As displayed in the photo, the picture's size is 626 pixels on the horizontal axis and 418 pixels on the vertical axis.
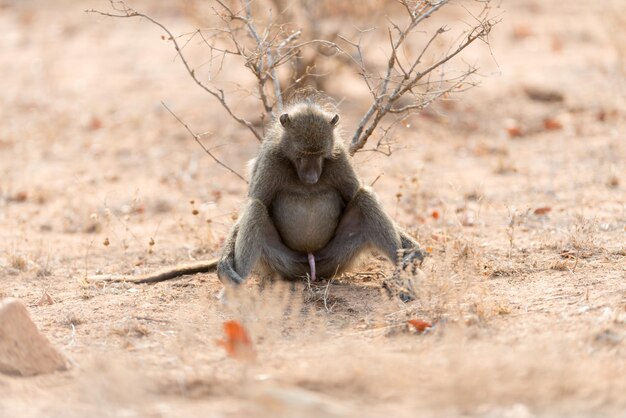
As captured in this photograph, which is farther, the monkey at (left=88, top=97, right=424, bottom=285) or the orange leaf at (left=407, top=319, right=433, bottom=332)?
the monkey at (left=88, top=97, right=424, bottom=285)

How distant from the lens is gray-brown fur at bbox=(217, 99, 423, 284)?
532cm

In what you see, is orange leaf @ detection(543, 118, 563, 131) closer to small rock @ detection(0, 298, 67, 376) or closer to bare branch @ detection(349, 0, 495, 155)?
bare branch @ detection(349, 0, 495, 155)

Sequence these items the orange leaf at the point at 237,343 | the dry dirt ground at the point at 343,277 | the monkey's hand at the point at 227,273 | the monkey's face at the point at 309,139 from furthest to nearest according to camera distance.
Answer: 1. the monkey's hand at the point at 227,273
2. the monkey's face at the point at 309,139
3. the orange leaf at the point at 237,343
4. the dry dirt ground at the point at 343,277

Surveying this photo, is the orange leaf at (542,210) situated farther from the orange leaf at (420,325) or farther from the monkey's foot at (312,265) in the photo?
the orange leaf at (420,325)

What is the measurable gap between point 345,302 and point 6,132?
21.7ft

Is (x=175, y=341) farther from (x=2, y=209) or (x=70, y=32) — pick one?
(x=70, y=32)

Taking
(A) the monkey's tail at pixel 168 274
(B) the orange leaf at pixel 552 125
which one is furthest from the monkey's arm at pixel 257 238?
(B) the orange leaf at pixel 552 125

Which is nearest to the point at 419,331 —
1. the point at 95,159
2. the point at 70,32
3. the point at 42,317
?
the point at 42,317

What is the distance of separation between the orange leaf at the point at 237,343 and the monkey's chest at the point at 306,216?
1295mm

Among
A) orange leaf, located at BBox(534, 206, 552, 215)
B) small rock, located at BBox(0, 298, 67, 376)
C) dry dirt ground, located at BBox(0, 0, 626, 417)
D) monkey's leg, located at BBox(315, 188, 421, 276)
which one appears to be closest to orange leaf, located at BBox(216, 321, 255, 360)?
dry dirt ground, located at BBox(0, 0, 626, 417)

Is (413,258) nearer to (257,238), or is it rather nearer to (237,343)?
(257,238)

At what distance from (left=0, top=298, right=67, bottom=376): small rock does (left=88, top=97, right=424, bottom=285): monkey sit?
133 centimetres

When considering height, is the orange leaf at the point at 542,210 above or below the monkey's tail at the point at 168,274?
above

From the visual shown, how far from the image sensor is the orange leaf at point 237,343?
4176 mm
